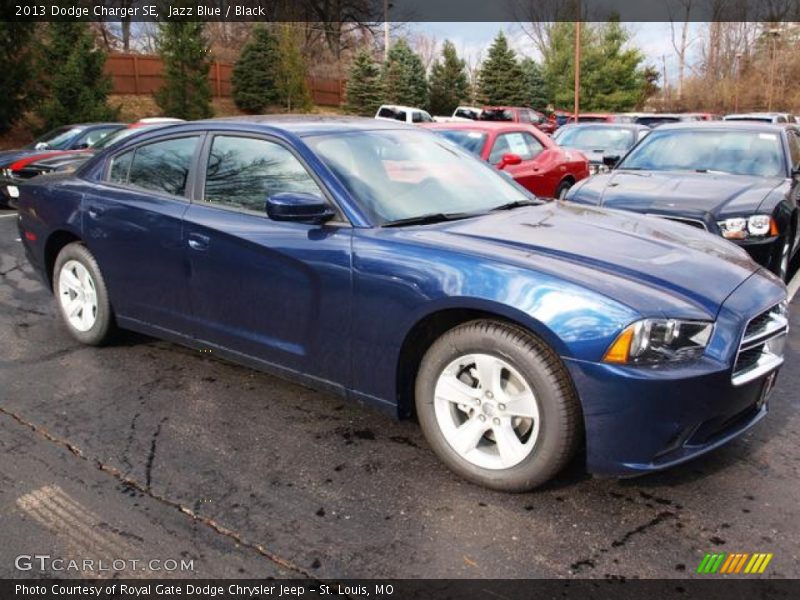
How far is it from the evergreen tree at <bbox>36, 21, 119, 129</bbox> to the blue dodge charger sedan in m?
22.6

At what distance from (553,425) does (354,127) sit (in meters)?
2.03

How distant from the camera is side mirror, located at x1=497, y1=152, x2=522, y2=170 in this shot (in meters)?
9.50

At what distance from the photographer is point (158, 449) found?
11.1 feet

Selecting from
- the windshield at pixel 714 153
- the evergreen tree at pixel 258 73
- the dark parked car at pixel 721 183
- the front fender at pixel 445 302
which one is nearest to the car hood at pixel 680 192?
the dark parked car at pixel 721 183

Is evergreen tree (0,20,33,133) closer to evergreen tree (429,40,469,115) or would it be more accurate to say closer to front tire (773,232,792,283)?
front tire (773,232,792,283)

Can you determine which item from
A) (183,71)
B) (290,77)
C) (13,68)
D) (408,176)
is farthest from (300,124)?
(290,77)

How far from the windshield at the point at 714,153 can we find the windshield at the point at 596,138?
588cm

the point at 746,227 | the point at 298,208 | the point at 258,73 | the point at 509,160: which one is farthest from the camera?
the point at 258,73

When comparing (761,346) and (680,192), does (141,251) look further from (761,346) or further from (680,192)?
(680,192)

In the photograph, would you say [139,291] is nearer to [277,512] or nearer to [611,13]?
[277,512]

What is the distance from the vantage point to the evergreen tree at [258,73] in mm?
35594

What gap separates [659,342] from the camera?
8.76ft

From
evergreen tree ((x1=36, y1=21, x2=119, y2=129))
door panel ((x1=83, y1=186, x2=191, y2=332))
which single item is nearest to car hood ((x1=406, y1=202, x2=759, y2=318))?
door panel ((x1=83, y1=186, x2=191, y2=332))

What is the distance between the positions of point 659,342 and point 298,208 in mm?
1642
